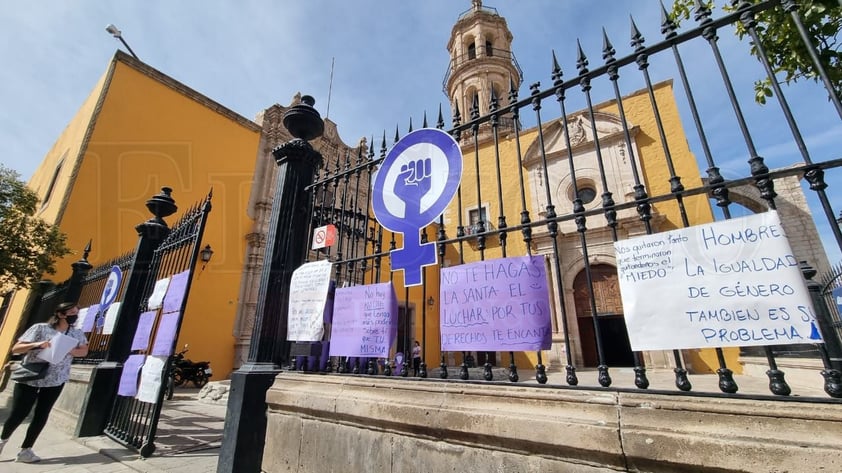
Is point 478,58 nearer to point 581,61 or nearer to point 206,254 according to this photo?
point 206,254

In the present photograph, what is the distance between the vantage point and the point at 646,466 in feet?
4.02

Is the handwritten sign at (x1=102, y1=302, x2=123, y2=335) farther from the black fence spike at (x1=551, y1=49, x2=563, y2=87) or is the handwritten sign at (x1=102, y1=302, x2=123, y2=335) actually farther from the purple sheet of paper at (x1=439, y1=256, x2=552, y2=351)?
the black fence spike at (x1=551, y1=49, x2=563, y2=87)

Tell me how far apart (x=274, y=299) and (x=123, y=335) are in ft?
11.2

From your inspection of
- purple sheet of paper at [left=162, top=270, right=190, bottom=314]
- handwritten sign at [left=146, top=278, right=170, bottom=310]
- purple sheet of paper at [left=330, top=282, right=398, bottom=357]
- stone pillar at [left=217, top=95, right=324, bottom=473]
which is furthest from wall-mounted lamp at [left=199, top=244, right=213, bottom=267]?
purple sheet of paper at [left=330, top=282, right=398, bottom=357]

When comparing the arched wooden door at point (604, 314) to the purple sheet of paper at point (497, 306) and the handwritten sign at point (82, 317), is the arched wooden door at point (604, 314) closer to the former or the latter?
the purple sheet of paper at point (497, 306)

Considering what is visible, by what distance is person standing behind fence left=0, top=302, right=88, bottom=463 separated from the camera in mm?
3553

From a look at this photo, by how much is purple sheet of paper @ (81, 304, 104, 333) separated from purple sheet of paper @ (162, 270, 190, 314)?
3.00m

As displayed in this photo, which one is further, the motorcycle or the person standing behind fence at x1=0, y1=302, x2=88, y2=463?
the motorcycle

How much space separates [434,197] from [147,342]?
3.89m

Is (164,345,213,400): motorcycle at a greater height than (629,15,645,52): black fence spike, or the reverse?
(629,15,645,52): black fence spike

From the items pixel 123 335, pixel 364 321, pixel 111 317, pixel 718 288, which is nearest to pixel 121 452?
pixel 123 335

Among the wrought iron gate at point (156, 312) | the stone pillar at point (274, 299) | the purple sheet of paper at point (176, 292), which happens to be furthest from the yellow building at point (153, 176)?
the stone pillar at point (274, 299)

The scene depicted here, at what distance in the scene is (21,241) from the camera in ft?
20.9

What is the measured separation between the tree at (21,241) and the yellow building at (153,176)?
79cm
